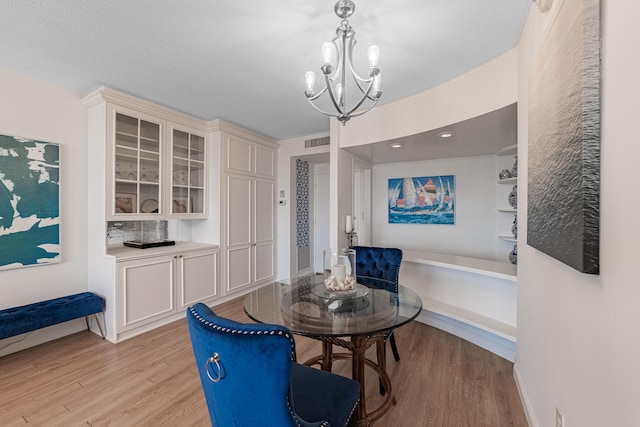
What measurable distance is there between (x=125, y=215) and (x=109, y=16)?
1.84 meters

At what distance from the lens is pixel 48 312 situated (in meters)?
2.30

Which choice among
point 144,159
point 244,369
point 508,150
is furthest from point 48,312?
point 508,150

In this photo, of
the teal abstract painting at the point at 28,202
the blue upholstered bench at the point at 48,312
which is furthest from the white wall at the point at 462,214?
the teal abstract painting at the point at 28,202

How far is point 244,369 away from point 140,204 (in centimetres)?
284

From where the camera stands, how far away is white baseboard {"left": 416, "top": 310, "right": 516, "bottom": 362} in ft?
7.39

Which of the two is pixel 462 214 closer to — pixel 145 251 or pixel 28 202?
pixel 145 251

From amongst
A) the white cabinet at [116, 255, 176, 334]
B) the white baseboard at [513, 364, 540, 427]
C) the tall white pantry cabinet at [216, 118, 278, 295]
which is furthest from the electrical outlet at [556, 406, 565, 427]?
the tall white pantry cabinet at [216, 118, 278, 295]

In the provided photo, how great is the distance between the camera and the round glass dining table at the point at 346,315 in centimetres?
135

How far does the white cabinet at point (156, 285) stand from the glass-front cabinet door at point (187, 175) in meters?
0.56

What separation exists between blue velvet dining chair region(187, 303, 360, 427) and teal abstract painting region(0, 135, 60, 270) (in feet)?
8.62

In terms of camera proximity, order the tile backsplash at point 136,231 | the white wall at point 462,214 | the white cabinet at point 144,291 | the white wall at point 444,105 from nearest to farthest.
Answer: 1. the white wall at point 444,105
2. the white cabinet at point 144,291
3. the tile backsplash at point 136,231
4. the white wall at point 462,214

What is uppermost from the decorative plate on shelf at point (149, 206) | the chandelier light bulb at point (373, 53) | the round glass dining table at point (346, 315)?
the chandelier light bulb at point (373, 53)

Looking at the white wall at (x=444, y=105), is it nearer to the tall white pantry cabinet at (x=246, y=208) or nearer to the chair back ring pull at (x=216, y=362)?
the tall white pantry cabinet at (x=246, y=208)

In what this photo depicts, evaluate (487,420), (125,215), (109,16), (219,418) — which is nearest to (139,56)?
(109,16)
